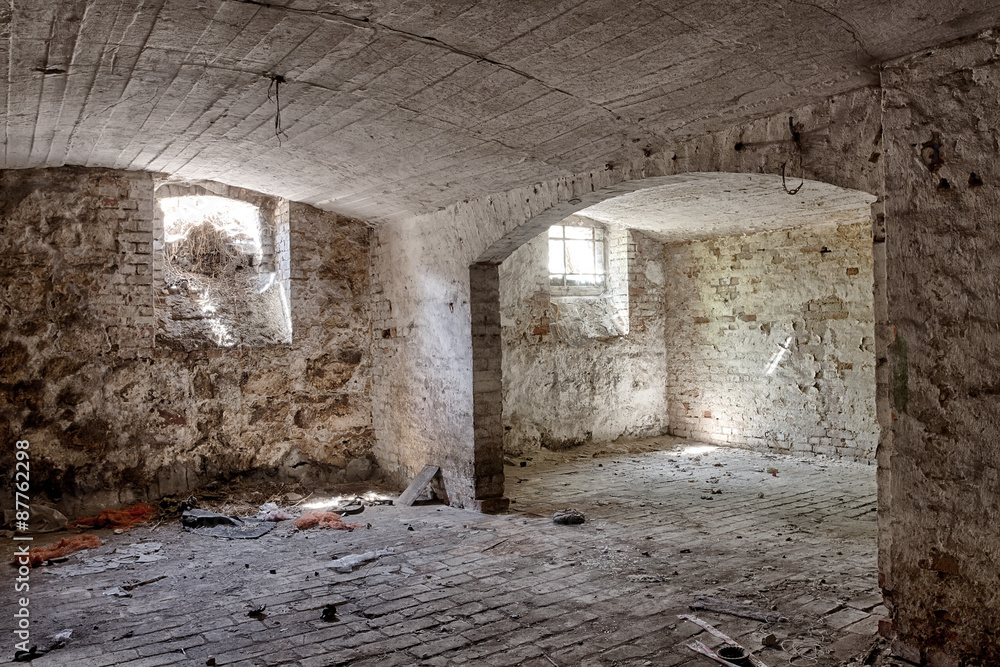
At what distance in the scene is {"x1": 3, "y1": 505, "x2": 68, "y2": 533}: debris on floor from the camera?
5336 mm

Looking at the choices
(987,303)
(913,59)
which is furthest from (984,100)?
(987,303)

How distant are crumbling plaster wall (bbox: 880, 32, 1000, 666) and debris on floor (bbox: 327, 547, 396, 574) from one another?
2.82 m

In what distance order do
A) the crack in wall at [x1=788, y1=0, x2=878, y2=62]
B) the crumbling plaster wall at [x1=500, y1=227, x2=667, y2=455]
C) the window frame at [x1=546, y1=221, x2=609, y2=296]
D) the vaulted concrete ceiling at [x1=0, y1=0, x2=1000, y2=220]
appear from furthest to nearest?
1. the window frame at [x1=546, y1=221, x2=609, y2=296]
2. the crumbling plaster wall at [x1=500, y1=227, x2=667, y2=455]
3. the vaulted concrete ceiling at [x1=0, y1=0, x2=1000, y2=220]
4. the crack in wall at [x1=788, y1=0, x2=878, y2=62]

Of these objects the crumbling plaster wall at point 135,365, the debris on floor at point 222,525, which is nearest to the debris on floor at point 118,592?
the debris on floor at point 222,525

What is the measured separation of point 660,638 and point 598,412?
5.55 m

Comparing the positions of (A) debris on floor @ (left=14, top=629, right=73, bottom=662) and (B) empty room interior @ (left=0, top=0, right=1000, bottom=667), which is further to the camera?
(A) debris on floor @ (left=14, top=629, right=73, bottom=662)

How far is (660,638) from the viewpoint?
10.5ft

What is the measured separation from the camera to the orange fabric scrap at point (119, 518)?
5.48 meters

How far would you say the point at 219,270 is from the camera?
22.3 feet

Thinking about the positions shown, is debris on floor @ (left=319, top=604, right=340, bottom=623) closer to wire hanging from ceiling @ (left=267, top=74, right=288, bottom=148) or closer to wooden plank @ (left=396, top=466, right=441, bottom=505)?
wooden plank @ (left=396, top=466, right=441, bottom=505)

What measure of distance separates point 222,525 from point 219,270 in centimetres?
248

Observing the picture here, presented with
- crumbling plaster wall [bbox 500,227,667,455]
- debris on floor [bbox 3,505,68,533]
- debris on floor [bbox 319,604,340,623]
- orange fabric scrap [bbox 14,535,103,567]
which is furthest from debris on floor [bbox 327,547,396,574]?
crumbling plaster wall [bbox 500,227,667,455]

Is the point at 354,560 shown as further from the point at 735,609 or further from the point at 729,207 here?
the point at 729,207

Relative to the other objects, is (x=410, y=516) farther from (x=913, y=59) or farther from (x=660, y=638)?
(x=913, y=59)
